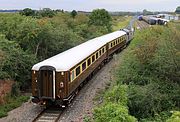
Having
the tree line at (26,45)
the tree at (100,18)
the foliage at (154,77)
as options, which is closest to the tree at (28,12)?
Answer: the tree at (100,18)

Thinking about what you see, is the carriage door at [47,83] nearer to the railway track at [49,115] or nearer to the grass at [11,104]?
the railway track at [49,115]

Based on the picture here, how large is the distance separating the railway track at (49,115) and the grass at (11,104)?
6.76 feet

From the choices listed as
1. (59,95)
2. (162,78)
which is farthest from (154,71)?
(59,95)

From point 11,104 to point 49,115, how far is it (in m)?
3.28

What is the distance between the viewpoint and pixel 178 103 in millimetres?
19109

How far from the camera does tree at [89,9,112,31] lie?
205 feet

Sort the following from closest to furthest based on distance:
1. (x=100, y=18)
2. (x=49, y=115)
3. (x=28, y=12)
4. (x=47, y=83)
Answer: (x=49, y=115) → (x=47, y=83) → (x=28, y=12) → (x=100, y=18)

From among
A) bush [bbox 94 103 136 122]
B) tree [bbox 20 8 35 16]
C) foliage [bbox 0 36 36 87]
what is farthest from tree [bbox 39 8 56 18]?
bush [bbox 94 103 136 122]

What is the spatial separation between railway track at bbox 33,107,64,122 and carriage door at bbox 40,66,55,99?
3.04 feet

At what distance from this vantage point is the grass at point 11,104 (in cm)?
1830

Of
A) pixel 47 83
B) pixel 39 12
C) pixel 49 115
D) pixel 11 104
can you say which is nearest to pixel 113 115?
pixel 49 115

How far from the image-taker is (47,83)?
58.4 ft

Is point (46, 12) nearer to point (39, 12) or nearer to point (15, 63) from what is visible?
point (39, 12)

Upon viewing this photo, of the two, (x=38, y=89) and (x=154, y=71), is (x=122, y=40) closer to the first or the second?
(x=154, y=71)
